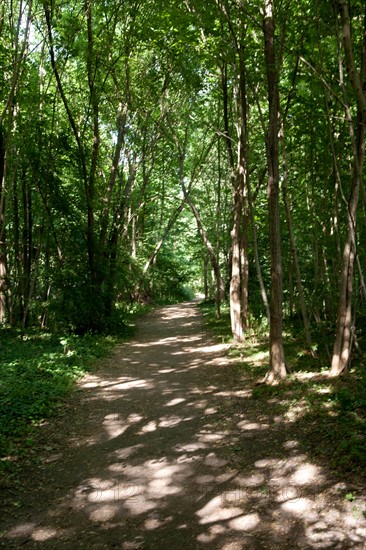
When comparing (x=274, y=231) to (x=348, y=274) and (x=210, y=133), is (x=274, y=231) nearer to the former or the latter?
(x=348, y=274)

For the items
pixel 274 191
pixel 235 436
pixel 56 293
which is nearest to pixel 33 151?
pixel 56 293

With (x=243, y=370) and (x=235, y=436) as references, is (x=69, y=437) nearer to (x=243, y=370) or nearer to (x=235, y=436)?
(x=235, y=436)

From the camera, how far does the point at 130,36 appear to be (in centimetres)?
1266

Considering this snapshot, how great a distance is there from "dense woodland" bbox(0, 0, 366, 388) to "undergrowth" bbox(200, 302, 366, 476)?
348 mm

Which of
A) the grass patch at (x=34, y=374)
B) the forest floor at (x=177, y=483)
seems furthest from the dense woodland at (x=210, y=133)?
the forest floor at (x=177, y=483)

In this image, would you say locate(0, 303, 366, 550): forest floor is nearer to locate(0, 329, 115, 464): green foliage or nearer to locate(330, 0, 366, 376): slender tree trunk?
locate(0, 329, 115, 464): green foliage

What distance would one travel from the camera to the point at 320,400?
19.7 ft

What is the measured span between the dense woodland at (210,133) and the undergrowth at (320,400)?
35 cm

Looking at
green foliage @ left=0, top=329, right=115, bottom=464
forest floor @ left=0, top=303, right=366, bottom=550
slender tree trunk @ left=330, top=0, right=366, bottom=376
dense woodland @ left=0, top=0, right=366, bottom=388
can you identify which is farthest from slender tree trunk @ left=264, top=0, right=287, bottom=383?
green foliage @ left=0, top=329, right=115, bottom=464

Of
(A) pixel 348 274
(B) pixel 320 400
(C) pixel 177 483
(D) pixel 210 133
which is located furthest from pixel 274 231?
(D) pixel 210 133

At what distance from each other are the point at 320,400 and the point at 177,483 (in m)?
2.55

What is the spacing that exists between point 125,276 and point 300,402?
930 cm

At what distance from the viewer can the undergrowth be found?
4.58m

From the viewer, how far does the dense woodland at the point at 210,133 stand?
7.25 m
